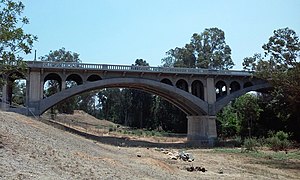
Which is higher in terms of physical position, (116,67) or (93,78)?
(116,67)

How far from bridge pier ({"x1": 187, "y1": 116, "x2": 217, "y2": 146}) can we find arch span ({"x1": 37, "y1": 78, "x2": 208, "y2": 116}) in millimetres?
1188

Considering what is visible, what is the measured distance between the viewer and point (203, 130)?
55.8 m

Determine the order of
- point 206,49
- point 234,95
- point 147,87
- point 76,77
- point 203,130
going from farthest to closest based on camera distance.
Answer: point 206,49
point 203,130
point 234,95
point 147,87
point 76,77

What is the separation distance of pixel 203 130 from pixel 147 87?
11.7 metres

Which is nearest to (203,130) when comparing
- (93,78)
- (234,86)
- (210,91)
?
(210,91)

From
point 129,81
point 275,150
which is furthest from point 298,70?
point 129,81

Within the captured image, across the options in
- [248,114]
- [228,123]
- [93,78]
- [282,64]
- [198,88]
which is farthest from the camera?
[228,123]

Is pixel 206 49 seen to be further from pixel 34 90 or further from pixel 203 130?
pixel 34 90

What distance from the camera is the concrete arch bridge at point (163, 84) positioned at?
146ft

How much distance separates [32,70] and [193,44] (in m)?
47.1

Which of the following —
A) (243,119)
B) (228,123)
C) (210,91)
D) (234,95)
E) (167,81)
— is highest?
(167,81)

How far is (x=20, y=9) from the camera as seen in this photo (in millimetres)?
14852

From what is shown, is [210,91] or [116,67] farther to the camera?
[210,91]

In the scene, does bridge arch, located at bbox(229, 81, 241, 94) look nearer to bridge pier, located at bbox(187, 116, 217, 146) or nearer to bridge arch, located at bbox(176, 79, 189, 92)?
bridge pier, located at bbox(187, 116, 217, 146)
